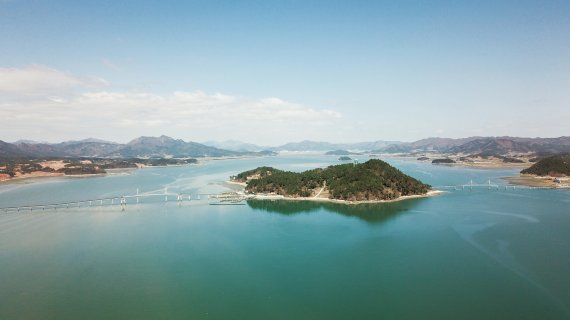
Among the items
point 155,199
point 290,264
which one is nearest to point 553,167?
point 290,264

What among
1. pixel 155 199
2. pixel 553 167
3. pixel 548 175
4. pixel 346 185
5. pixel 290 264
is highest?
pixel 553 167

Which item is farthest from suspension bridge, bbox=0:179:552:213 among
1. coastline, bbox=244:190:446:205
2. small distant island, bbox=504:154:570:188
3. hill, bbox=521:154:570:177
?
hill, bbox=521:154:570:177

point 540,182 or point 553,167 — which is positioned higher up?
point 553,167

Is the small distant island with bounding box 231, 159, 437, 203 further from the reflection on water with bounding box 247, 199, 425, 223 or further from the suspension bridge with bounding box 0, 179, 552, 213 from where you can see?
the suspension bridge with bounding box 0, 179, 552, 213

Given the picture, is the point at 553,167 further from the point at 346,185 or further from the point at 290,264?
the point at 290,264

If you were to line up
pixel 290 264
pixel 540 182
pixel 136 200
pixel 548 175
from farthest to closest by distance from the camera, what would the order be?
1. pixel 548 175
2. pixel 540 182
3. pixel 136 200
4. pixel 290 264

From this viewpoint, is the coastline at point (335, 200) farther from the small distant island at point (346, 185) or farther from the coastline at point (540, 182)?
the coastline at point (540, 182)

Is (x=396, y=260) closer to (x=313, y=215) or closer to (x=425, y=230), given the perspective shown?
(x=425, y=230)
